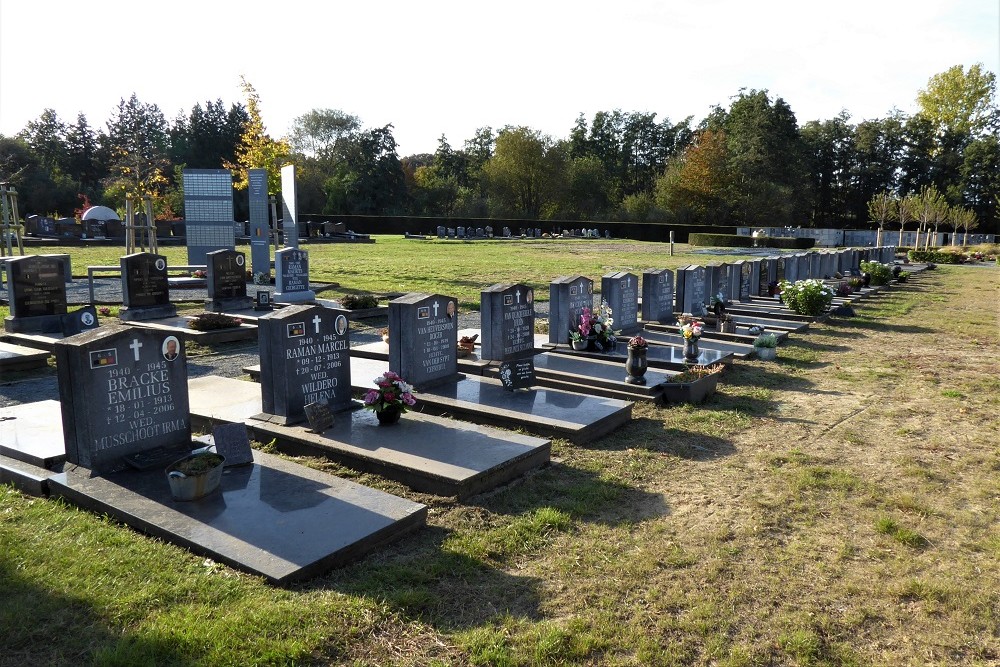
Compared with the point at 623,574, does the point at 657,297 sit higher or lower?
higher

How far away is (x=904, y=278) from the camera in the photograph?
23.5m

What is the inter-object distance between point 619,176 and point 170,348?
7605cm

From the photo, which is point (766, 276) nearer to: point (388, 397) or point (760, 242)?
point (388, 397)

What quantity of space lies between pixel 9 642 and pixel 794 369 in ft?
29.8

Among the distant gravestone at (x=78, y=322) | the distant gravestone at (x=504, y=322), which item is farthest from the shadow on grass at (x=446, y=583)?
the distant gravestone at (x=78, y=322)

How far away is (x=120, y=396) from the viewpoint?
533 cm

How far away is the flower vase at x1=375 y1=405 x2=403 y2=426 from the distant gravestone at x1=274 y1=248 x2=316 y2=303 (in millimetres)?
9945

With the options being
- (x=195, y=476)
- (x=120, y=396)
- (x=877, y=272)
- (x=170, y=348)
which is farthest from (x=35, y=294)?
(x=877, y=272)

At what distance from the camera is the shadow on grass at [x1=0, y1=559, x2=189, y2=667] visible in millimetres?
3232

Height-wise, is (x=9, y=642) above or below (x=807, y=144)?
below

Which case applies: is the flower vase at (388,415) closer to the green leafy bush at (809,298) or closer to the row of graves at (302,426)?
the row of graves at (302,426)

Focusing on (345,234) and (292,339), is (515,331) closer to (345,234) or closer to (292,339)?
(292,339)

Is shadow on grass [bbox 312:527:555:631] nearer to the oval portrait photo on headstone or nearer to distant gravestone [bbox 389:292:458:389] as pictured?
the oval portrait photo on headstone

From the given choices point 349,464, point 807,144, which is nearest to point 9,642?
point 349,464
